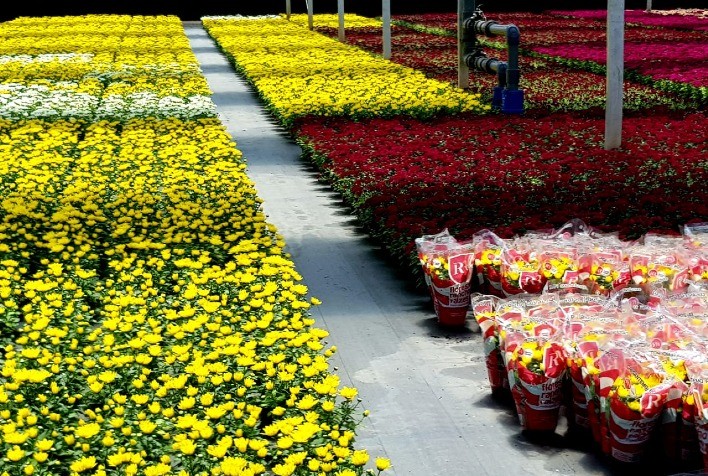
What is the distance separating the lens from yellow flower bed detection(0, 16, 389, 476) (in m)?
3.94

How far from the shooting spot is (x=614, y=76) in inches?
426

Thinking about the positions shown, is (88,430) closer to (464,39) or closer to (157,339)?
(157,339)

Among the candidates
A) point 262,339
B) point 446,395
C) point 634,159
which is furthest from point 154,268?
point 634,159

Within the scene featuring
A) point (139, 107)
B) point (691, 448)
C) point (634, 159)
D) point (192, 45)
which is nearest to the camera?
point (691, 448)

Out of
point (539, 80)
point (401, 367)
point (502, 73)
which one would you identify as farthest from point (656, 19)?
point (401, 367)

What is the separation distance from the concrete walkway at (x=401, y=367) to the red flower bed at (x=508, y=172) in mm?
285

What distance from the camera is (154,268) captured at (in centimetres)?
640

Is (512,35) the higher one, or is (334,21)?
(512,35)

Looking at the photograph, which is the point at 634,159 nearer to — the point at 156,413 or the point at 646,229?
the point at 646,229

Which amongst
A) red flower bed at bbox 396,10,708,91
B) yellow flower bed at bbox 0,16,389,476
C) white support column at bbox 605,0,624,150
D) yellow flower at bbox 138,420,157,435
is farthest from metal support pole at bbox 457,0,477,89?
yellow flower at bbox 138,420,157,435

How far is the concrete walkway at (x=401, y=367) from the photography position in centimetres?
445

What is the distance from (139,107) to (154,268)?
7797 mm

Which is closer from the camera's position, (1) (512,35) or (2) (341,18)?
(1) (512,35)

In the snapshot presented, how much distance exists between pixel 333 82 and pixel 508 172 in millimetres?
7727
